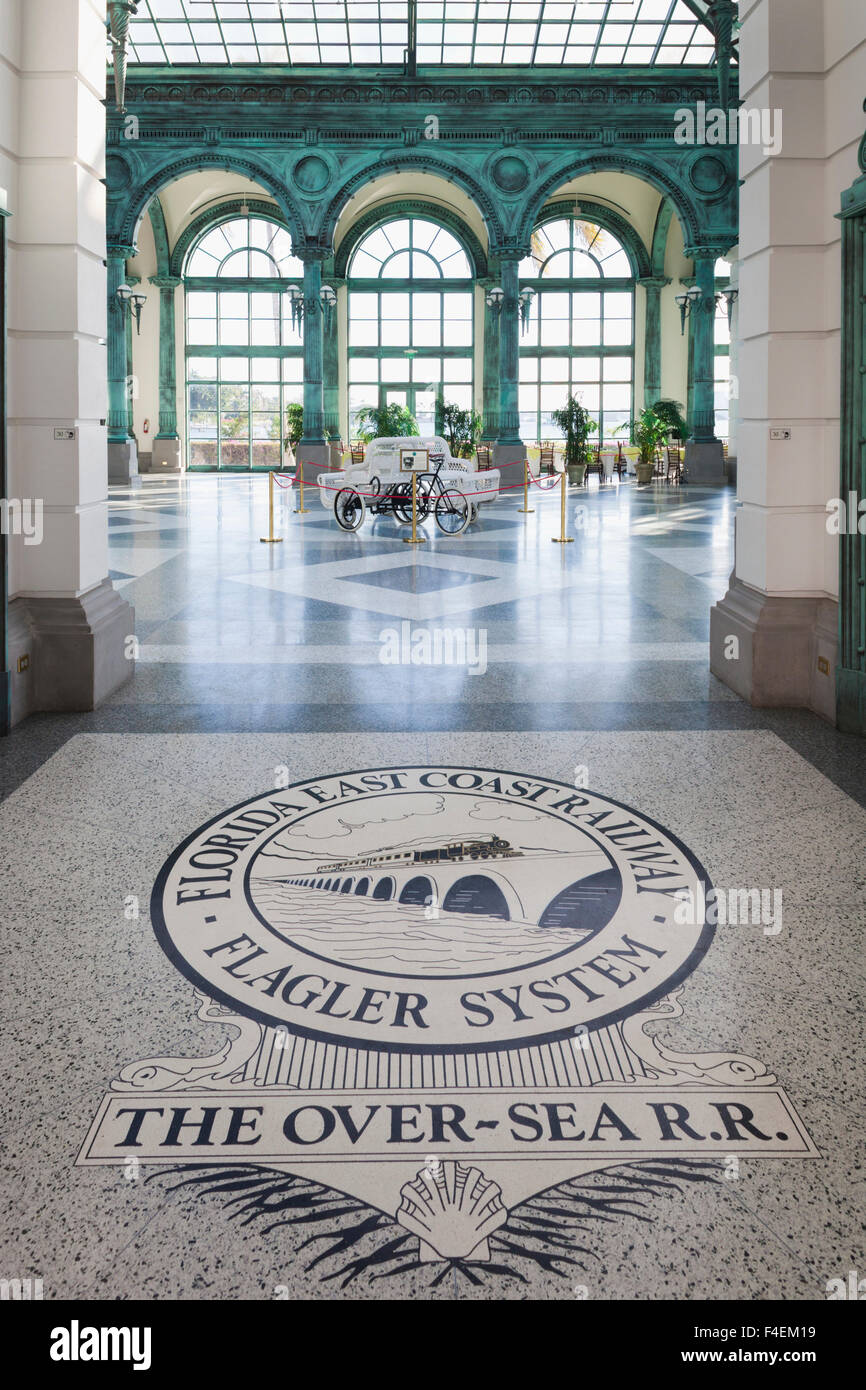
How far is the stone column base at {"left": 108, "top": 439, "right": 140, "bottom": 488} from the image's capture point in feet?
91.2

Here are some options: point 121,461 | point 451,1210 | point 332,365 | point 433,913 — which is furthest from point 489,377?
point 451,1210

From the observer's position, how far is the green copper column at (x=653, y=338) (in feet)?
116

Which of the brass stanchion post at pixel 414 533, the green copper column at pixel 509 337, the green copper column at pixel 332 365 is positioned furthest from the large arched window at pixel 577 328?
the brass stanchion post at pixel 414 533

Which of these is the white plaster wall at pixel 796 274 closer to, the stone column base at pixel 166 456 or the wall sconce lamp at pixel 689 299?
the wall sconce lamp at pixel 689 299

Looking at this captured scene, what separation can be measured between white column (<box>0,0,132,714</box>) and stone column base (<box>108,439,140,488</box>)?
22.3m

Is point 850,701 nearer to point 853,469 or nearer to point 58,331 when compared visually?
point 853,469

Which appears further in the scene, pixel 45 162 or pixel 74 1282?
pixel 45 162

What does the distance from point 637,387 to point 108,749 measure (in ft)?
111

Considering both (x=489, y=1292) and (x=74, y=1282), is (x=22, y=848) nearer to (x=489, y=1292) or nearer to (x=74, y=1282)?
(x=74, y=1282)

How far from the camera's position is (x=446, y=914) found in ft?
11.4

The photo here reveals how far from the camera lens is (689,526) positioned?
56.7ft

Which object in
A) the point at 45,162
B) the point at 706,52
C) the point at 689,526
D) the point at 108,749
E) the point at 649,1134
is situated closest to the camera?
the point at 649,1134

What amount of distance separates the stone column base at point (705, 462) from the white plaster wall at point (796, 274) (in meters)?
23.1

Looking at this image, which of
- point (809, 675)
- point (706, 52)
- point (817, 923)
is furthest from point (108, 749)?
point (706, 52)
